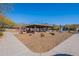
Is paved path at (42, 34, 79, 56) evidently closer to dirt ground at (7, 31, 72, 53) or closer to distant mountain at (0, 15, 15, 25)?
dirt ground at (7, 31, 72, 53)

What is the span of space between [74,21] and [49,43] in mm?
429

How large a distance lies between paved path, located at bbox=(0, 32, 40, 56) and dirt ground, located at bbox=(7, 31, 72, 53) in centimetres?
6

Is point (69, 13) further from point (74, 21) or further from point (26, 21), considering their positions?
point (26, 21)

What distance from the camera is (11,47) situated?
420 cm

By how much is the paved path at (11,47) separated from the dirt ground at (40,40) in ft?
0.19

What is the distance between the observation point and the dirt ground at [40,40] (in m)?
4.23

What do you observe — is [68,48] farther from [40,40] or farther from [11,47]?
[11,47]

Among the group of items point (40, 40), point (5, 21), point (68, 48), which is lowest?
point (68, 48)

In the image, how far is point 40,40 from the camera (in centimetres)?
424

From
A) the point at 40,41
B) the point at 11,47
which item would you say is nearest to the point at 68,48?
the point at 40,41

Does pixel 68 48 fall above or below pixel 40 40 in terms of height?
below

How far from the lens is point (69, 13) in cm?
420

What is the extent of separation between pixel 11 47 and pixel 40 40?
1.26 feet

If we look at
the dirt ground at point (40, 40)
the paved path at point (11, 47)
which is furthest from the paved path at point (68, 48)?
the paved path at point (11, 47)
